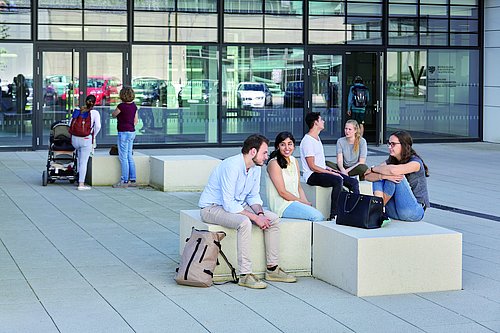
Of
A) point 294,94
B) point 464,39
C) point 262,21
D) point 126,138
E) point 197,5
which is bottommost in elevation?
point 126,138

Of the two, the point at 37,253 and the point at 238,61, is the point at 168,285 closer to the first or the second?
the point at 37,253

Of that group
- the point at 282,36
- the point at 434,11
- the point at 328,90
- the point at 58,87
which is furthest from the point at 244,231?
the point at 434,11

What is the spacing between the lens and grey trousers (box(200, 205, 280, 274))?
29.2 feet

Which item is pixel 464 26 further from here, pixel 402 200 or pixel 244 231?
pixel 244 231

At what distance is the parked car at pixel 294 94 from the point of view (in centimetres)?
2588

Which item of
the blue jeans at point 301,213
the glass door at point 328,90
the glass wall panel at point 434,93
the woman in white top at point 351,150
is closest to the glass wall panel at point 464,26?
the glass wall panel at point 434,93

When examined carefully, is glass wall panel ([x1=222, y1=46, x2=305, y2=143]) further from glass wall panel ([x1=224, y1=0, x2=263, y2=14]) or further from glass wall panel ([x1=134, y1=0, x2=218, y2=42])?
glass wall panel ([x1=224, y1=0, x2=263, y2=14])

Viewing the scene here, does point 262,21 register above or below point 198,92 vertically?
above

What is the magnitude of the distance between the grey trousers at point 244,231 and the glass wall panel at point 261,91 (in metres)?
16.3

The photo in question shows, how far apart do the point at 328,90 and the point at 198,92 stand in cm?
352

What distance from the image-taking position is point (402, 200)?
9547 millimetres

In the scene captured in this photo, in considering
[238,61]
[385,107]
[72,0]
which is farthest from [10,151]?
[385,107]

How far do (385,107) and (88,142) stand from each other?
12.0 m

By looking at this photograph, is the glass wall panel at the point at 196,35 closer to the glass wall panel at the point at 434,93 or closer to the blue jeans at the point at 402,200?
the glass wall panel at the point at 434,93
